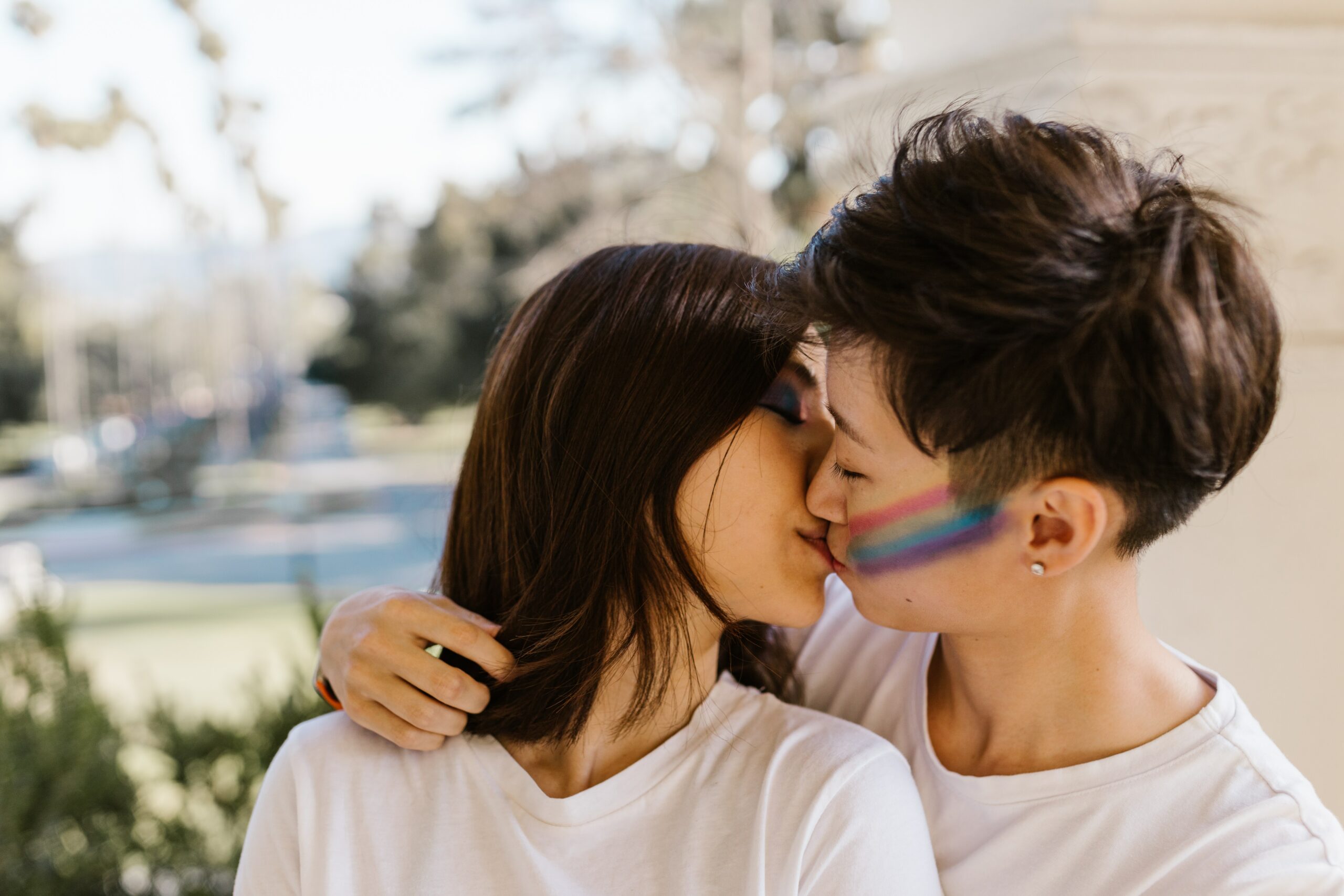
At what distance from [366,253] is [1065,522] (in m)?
15.4

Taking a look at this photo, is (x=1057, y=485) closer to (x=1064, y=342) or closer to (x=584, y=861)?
(x=1064, y=342)

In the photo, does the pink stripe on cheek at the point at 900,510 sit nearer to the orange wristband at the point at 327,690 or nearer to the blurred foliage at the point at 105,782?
the orange wristband at the point at 327,690

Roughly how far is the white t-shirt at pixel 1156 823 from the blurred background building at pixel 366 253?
0.59m

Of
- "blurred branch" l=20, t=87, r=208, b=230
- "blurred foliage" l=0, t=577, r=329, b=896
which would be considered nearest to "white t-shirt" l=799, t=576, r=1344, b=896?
"blurred foliage" l=0, t=577, r=329, b=896

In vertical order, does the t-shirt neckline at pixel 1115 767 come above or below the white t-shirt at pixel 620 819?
above

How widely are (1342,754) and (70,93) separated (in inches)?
371

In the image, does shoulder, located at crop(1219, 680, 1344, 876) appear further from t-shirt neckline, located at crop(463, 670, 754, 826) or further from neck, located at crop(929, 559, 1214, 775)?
t-shirt neckline, located at crop(463, 670, 754, 826)

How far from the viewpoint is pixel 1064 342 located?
98cm

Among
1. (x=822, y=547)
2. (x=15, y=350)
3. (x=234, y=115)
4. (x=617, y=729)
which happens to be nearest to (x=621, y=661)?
(x=617, y=729)

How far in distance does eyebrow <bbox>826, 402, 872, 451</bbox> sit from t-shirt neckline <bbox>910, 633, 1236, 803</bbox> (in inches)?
16.1

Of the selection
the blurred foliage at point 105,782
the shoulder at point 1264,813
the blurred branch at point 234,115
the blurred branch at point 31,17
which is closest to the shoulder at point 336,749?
the shoulder at point 1264,813

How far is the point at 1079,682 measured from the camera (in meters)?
1.18

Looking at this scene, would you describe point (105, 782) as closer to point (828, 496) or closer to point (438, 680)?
point (438, 680)

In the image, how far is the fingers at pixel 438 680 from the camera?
1.26 m
